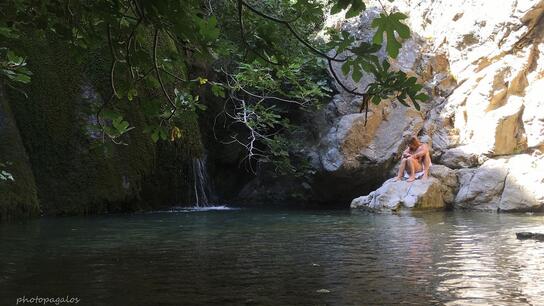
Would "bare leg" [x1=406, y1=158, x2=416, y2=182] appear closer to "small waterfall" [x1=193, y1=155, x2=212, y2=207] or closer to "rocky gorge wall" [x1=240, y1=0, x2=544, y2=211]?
"rocky gorge wall" [x1=240, y1=0, x2=544, y2=211]

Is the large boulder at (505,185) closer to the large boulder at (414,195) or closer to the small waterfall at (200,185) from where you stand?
the large boulder at (414,195)

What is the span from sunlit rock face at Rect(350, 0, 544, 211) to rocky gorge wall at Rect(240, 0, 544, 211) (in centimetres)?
2

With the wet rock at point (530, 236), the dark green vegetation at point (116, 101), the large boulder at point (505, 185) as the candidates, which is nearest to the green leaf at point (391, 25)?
the dark green vegetation at point (116, 101)

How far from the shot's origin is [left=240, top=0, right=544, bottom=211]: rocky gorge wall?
12.3m

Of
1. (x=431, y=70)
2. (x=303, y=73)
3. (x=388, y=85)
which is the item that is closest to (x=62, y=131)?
(x=303, y=73)

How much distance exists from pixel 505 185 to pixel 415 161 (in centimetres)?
202

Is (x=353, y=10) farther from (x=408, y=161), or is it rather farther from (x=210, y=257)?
(x=408, y=161)

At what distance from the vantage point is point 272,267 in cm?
379

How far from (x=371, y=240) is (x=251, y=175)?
38.2 feet

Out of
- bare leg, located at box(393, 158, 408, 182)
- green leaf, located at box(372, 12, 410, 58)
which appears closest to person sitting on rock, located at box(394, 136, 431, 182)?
bare leg, located at box(393, 158, 408, 182)

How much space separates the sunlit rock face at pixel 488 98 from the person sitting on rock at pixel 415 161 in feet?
2.97

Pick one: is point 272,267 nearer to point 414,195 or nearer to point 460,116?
point 414,195

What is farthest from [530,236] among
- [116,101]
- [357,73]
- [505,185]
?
[116,101]

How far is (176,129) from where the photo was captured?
318 cm
